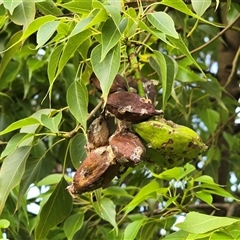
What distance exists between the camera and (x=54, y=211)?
1.01 metres

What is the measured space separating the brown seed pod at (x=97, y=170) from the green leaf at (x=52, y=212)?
0.23m

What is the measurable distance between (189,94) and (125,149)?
923mm

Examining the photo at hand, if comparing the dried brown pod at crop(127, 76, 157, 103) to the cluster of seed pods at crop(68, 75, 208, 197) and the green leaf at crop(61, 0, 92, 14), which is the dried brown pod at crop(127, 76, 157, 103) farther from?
the green leaf at crop(61, 0, 92, 14)

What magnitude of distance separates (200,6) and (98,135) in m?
0.22

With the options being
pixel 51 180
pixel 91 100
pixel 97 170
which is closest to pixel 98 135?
pixel 97 170

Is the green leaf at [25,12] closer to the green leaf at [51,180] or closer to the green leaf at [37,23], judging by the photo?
the green leaf at [37,23]

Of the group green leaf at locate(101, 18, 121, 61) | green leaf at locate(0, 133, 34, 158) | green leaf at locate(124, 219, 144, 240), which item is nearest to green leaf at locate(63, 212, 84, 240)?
green leaf at locate(124, 219, 144, 240)

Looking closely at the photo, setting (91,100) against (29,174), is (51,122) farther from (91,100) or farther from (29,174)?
(91,100)

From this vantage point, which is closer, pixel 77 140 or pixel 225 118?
pixel 77 140

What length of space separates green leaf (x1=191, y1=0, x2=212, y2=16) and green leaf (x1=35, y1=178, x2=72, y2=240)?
0.39 metres

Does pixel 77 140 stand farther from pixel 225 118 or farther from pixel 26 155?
pixel 225 118

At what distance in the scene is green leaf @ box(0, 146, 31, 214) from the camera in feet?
3.06

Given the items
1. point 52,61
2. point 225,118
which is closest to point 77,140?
point 52,61

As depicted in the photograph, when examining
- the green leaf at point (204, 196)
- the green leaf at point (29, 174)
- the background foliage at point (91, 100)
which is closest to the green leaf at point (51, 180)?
the background foliage at point (91, 100)
